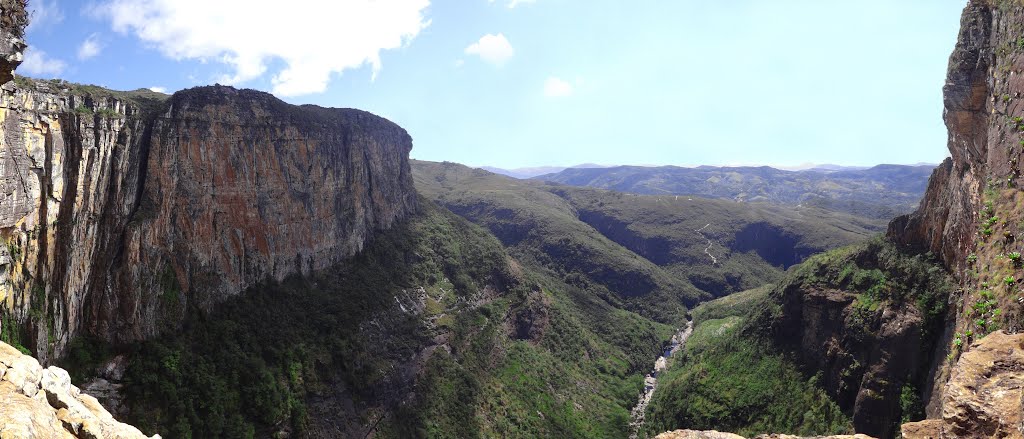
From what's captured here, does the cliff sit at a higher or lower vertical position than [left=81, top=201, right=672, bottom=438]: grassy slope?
higher

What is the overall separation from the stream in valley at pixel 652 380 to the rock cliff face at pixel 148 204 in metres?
55.4

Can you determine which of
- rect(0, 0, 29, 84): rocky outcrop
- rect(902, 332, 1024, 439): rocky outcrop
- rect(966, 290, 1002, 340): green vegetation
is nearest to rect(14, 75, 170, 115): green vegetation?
rect(0, 0, 29, 84): rocky outcrop

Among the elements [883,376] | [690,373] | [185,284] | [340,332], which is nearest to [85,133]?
[185,284]

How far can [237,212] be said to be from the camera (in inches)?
2306

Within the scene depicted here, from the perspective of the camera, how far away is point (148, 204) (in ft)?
155

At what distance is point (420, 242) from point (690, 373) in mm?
55230

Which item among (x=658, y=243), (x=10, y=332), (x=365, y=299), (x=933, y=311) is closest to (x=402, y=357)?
(x=365, y=299)

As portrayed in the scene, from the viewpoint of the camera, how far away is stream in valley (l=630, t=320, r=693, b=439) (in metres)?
81.2

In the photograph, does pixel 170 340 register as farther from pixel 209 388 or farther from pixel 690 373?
pixel 690 373

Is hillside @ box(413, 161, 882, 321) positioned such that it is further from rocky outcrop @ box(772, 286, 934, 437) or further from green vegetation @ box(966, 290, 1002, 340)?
green vegetation @ box(966, 290, 1002, 340)

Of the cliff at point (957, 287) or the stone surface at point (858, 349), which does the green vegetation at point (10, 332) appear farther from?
the stone surface at point (858, 349)

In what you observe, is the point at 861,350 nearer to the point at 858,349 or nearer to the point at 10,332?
the point at 858,349

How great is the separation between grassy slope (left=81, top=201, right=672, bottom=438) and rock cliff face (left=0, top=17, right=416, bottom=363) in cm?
393

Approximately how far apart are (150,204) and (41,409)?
40.4m
